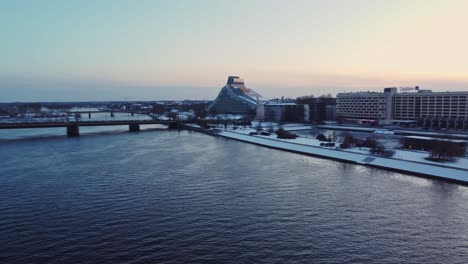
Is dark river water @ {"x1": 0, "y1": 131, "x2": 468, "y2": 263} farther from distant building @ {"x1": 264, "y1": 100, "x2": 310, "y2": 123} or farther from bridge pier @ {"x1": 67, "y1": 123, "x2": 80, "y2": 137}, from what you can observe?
distant building @ {"x1": 264, "y1": 100, "x2": 310, "y2": 123}

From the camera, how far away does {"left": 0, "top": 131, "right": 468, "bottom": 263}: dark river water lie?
578cm

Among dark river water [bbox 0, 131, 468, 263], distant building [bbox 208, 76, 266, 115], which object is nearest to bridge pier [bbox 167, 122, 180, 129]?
distant building [bbox 208, 76, 266, 115]

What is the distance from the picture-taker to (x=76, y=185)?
1012 centimetres

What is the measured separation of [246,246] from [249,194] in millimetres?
3155

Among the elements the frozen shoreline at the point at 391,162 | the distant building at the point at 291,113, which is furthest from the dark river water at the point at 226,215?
the distant building at the point at 291,113

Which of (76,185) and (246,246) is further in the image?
(76,185)

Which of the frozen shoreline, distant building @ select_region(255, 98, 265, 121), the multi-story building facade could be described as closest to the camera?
the frozen shoreline

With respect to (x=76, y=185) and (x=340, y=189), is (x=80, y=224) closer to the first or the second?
(x=76, y=185)

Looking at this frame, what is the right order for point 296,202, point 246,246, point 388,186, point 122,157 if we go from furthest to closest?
point 122,157 < point 388,186 < point 296,202 < point 246,246

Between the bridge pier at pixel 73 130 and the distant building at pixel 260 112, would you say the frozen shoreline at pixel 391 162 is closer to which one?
the bridge pier at pixel 73 130

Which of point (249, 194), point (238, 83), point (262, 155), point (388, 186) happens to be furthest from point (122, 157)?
point (238, 83)

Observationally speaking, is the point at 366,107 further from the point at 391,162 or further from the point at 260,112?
the point at 391,162

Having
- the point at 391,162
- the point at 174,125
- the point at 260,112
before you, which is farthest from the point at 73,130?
the point at 260,112

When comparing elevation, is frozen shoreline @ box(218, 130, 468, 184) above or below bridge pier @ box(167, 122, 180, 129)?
below
